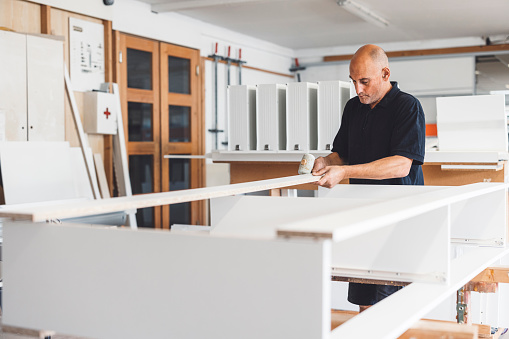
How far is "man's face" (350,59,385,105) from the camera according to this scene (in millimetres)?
2297

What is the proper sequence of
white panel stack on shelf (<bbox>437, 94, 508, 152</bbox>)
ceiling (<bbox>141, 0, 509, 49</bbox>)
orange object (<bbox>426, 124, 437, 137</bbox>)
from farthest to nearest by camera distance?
orange object (<bbox>426, 124, 437, 137</bbox>) < ceiling (<bbox>141, 0, 509, 49</bbox>) < white panel stack on shelf (<bbox>437, 94, 508, 152</bbox>)

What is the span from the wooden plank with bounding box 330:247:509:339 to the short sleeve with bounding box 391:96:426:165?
45 cm

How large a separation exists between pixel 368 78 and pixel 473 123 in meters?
1.65

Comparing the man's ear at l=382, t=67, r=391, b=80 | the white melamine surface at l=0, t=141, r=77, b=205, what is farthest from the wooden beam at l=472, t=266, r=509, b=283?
Result: the white melamine surface at l=0, t=141, r=77, b=205

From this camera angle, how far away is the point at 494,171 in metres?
3.46

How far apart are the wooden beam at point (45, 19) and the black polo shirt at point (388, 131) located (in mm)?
3308

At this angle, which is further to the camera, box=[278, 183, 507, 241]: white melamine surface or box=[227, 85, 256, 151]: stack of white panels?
box=[227, 85, 256, 151]: stack of white panels

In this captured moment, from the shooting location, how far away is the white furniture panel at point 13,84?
14.3 ft

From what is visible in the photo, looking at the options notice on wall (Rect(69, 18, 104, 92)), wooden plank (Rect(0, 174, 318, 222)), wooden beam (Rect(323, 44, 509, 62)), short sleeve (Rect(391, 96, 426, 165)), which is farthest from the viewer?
wooden beam (Rect(323, 44, 509, 62))

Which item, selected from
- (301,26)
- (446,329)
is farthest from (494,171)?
(301,26)

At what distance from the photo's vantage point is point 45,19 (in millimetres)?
4977

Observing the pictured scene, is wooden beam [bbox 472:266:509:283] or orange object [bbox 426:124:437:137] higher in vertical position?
orange object [bbox 426:124:437:137]

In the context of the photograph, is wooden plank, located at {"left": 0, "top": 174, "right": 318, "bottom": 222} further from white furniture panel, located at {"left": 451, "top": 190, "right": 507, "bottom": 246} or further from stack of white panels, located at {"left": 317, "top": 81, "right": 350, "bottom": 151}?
stack of white panels, located at {"left": 317, "top": 81, "right": 350, "bottom": 151}

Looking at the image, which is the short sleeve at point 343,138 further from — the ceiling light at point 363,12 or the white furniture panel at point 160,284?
the ceiling light at point 363,12
